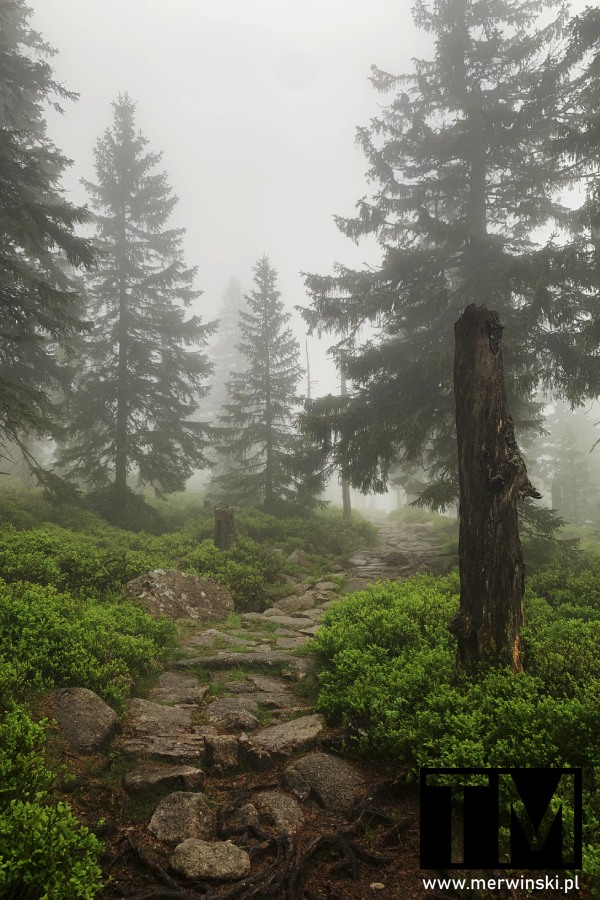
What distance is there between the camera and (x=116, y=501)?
59.6 ft

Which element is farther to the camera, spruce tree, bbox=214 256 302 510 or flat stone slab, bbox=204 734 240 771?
spruce tree, bbox=214 256 302 510

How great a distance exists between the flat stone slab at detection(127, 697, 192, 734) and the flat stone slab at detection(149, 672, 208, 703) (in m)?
0.28

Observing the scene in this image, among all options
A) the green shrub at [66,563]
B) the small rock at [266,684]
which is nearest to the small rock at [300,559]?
the green shrub at [66,563]

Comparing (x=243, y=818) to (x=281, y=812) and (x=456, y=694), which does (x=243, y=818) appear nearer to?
(x=281, y=812)

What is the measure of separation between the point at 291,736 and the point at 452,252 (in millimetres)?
14500

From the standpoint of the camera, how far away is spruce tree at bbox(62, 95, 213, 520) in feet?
63.1

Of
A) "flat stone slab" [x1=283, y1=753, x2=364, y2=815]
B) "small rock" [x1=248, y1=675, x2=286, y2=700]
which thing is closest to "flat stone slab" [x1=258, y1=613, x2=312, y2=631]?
"small rock" [x1=248, y1=675, x2=286, y2=700]

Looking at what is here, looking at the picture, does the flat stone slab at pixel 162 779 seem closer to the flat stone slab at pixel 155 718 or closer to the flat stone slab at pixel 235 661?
the flat stone slab at pixel 155 718

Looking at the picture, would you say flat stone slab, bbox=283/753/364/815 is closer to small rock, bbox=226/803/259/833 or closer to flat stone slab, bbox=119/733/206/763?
small rock, bbox=226/803/259/833

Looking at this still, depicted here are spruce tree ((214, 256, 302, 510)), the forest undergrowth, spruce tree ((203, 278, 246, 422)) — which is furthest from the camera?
spruce tree ((203, 278, 246, 422))

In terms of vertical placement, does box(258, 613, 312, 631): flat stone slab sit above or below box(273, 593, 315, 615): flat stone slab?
below

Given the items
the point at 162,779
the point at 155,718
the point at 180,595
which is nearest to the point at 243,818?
the point at 162,779

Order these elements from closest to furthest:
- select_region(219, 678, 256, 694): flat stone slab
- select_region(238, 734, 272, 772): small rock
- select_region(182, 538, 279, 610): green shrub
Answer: select_region(238, 734, 272, 772): small rock → select_region(219, 678, 256, 694): flat stone slab → select_region(182, 538, 279, 610): green shrub

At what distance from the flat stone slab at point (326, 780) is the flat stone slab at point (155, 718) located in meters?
1.55
